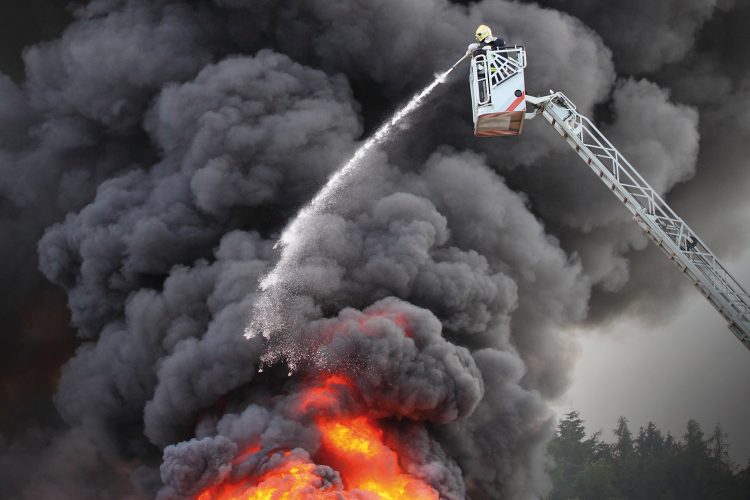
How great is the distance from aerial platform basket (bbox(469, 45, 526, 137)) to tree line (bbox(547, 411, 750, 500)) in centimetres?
4309

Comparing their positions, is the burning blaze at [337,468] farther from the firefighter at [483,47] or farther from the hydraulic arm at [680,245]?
the firefighter at [483,47]

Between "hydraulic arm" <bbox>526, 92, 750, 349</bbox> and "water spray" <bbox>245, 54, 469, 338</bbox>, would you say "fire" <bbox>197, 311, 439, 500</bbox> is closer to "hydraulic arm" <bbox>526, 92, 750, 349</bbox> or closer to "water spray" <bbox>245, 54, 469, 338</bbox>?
"water spray" <bbox>245, 54, 469, 338</bbox>

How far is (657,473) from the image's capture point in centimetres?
6281

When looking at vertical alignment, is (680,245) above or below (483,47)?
below

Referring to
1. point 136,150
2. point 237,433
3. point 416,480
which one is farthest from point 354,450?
point 136,150

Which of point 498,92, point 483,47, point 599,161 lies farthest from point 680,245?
point 483,47

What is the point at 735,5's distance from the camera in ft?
113

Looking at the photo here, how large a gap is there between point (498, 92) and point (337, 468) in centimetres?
1241

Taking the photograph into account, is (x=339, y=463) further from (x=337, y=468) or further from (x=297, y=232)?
(x=297, y=232)

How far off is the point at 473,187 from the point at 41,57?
762 inches

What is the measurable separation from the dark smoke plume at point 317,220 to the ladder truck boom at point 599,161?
7477 millimetres

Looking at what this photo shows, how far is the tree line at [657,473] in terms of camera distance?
58781mm

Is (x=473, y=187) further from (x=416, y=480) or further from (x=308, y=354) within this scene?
(x=416, y=480)

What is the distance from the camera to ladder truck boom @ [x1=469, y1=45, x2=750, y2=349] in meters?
18.7
